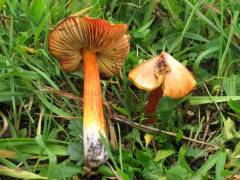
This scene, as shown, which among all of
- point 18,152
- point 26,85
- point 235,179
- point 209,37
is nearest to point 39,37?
point 26,85

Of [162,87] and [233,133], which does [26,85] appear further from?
[233,133]

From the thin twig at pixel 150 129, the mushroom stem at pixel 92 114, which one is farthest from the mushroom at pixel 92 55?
the thin twig at pixel 150 129

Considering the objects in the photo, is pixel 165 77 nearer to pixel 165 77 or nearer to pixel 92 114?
pixel 165 77

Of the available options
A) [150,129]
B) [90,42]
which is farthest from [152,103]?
[90,42]

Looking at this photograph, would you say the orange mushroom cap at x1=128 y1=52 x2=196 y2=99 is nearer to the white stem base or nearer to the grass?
the grass

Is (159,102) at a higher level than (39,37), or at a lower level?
lower

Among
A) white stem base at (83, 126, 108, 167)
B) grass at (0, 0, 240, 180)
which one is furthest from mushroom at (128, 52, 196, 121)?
white stem base at (83, 126, 108, 167)

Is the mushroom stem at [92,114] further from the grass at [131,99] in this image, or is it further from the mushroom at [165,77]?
the mushroom at [165,77]
